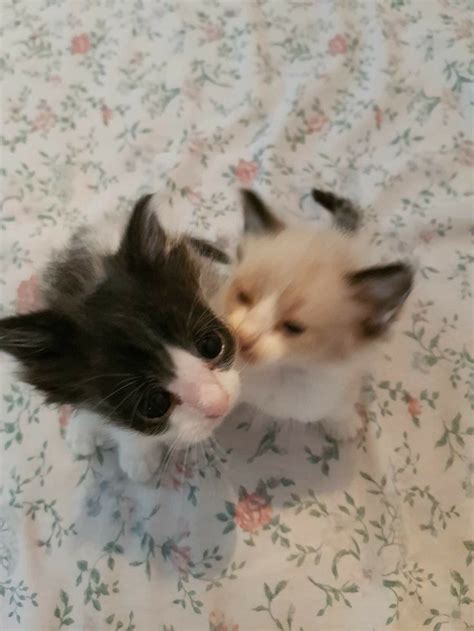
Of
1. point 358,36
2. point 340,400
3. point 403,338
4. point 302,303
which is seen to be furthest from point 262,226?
point 358,36

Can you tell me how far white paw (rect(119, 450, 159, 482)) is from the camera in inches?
47.0

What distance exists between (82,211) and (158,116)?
0.34 meters

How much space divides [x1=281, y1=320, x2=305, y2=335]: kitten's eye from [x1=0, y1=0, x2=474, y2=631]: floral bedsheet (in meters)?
0.34

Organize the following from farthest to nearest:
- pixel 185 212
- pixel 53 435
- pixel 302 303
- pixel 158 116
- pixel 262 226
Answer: pixel 158 116 → pixel 185 212 → pixel 53 435 → pixel 262 226 → pixel 302 303

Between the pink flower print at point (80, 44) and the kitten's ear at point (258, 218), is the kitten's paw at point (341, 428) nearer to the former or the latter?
the kitten's ear at point (258, 218)

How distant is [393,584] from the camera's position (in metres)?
1.13

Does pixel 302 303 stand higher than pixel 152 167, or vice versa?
pixel 302 303

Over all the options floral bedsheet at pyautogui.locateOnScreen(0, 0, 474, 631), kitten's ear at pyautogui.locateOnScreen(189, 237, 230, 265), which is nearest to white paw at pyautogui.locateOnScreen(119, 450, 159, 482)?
floral bedsheet at pyautogui.locateOnScreen(0, 0, 474, 631)

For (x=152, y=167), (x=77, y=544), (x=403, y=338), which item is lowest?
(x=77, y=544)

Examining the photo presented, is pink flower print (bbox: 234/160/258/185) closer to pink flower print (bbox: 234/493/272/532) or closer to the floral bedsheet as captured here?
the floral bedsheet

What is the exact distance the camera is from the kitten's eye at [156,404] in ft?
2.97

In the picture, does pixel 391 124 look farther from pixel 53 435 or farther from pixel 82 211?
pixel 53 435

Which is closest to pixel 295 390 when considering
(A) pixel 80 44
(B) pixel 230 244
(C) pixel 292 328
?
(C) pixel 292 328

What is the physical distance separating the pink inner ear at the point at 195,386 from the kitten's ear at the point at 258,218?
34 cm
